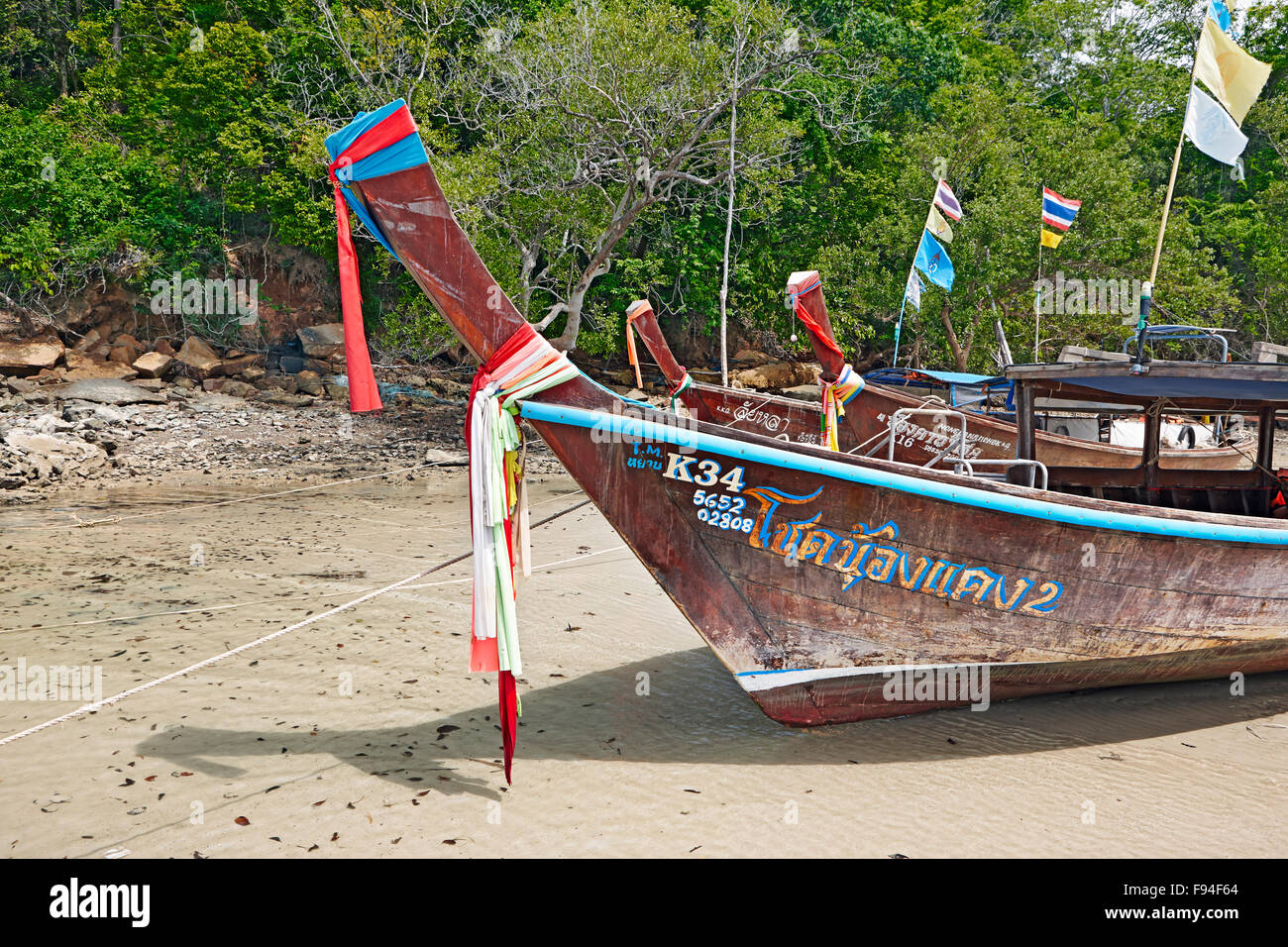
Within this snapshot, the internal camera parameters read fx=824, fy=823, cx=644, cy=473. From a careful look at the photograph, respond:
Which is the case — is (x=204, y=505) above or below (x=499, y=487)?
below

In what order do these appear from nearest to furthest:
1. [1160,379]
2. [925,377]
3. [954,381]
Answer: [1160,379] < [954,381] < [925,377]

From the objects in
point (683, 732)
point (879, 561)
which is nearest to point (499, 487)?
point (683, 732)

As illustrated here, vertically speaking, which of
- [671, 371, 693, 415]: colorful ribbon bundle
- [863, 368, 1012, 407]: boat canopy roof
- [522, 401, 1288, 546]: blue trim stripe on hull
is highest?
[863, 368, 1012, 407]: boat canopy roof

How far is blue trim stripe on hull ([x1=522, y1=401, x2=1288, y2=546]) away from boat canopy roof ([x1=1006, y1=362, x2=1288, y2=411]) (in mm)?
1091

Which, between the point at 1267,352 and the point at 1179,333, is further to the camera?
the point at 1267,352

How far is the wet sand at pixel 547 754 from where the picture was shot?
3572 mm

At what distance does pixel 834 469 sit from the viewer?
13.5 ft

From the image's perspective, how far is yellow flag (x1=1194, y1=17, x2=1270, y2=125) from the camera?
5.95 metres

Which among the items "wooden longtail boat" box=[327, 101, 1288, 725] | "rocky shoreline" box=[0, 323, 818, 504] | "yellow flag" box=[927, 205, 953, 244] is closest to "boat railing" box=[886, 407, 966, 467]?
"wooden longtail boat" box=[327, 101, 1288, 725]

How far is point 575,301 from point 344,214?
44.5 ft

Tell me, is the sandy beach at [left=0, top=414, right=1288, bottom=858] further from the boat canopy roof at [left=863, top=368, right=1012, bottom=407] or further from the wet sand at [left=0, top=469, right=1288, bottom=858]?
the boat canopy roof at [left=863, top=368, right=1012, bottom=407]

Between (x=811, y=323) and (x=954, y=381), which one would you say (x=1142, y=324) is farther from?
(x=954, y=381)

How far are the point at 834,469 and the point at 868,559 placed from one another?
0.54 metres

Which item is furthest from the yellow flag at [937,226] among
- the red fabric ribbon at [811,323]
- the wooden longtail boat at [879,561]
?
the wooden longtail boat at [879,561]
